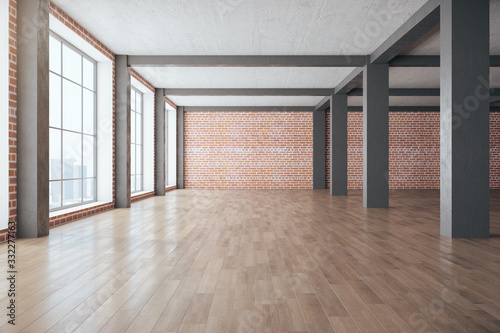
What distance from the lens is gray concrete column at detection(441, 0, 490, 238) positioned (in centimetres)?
410

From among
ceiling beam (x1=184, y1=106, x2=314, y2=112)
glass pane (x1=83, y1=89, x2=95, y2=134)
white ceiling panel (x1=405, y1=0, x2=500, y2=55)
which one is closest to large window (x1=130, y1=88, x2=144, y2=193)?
glass pane (x1=83, y1=89, x2=95, y2=134)

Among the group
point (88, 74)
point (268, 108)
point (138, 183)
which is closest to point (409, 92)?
point (268, 108)

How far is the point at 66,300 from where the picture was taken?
2197 mm

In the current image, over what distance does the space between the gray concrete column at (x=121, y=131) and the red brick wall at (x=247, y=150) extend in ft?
19.2

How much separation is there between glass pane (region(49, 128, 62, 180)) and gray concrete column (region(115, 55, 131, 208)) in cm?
147

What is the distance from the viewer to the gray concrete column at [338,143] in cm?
984

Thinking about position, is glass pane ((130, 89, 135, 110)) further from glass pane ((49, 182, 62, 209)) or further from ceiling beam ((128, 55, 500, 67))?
glass pane ((49, 182, 62, 209))

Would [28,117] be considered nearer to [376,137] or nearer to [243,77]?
[243,77]

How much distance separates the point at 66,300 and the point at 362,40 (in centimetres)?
562

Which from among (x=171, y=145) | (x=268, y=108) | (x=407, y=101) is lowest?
(x=171, y=145)

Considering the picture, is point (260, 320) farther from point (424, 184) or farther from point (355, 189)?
point (424, 184)

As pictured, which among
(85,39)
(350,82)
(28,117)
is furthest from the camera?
(350,82)

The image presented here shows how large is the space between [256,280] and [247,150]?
10.4 m

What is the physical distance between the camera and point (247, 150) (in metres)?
12.9
